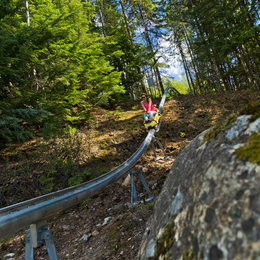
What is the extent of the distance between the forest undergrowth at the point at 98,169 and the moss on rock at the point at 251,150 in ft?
1.94

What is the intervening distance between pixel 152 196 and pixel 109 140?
17.4ft

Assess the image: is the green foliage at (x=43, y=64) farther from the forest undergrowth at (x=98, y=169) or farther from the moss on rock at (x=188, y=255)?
the moss on rock at (x=188, y=255)

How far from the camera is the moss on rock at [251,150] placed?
3.79 feet

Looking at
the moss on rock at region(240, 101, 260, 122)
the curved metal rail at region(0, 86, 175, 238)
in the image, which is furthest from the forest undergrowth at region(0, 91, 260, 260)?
the curved metal rail at region(0, 86, 175, 238)

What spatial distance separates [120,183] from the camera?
6.29 m

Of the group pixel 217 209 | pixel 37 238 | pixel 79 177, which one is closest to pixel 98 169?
pixel 79 177

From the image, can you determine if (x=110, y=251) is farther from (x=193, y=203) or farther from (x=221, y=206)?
(x=221, y=206)

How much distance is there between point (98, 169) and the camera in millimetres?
7051

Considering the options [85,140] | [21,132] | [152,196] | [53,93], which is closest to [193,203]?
[152,196]

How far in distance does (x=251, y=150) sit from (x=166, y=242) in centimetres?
103

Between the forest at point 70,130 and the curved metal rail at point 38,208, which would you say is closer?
the curved metal rail at point 38,208

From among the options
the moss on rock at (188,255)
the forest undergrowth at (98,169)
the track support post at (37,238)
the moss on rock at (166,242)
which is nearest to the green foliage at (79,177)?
the forest undergrowth at (98,169)

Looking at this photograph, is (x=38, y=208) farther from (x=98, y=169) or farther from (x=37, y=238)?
(x=98, y=169)

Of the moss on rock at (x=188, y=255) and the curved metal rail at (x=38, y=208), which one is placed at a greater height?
the curved metal rail at (x=38, y=208)
